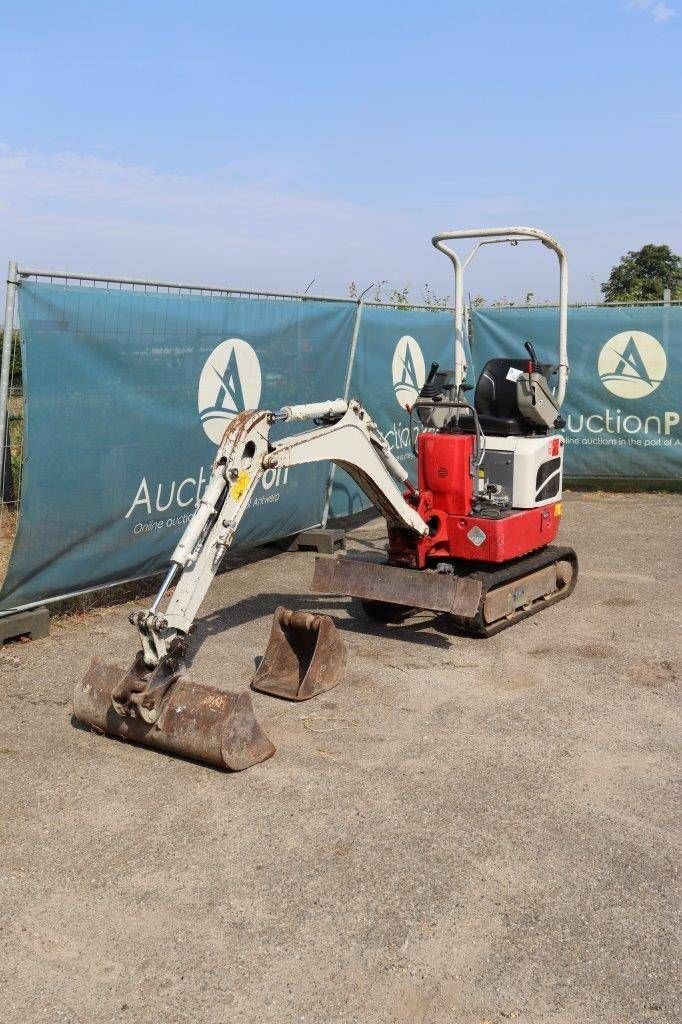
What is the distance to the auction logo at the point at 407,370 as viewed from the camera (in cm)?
1122

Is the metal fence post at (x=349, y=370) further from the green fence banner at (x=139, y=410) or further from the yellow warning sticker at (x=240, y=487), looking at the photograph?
the yellow warning sticker at (x=240, y=487)

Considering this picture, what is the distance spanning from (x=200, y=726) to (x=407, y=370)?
7.18 meters

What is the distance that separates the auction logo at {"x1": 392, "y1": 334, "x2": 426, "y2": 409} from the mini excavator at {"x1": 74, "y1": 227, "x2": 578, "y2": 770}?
2.83 meters

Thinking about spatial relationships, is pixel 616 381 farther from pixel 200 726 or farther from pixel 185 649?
pixel 200 726

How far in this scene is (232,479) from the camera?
545cm

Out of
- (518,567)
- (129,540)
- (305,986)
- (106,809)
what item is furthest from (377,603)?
(305,986)

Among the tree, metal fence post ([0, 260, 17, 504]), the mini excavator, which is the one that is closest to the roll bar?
the mini excavator

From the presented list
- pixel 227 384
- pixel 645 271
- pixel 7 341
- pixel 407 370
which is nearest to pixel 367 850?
pixel 7 341

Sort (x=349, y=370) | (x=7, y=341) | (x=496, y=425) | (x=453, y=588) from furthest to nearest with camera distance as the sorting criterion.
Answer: (x=349, y=370) < (x=496, y=425) < (x=453, y=588) < (x=7, y=341)

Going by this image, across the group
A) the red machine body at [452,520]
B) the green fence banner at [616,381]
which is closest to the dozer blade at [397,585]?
the red machine body at [452,520]

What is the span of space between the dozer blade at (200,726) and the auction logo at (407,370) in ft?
21.4

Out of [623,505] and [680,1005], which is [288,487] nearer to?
[623,505]

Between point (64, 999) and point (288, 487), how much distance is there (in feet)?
20.8

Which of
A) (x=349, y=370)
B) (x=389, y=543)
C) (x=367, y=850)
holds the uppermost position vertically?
(x=349, y=370)
